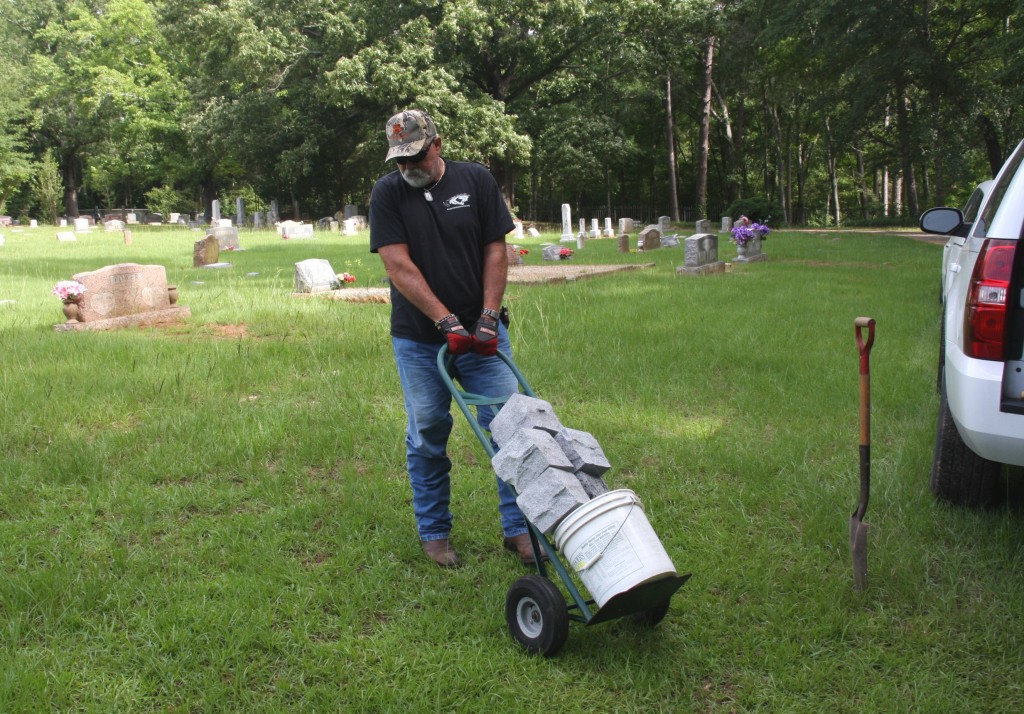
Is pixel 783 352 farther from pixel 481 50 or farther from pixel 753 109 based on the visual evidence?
pixel 753 109

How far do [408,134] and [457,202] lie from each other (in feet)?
1.21

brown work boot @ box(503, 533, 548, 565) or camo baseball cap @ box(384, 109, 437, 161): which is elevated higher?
camo baseball cap @ box(384, 109, 437, 161)

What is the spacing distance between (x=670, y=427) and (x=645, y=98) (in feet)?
130

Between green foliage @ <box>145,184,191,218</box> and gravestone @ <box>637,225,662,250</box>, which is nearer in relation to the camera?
gravestone @ <box>637,225,662,250</box>

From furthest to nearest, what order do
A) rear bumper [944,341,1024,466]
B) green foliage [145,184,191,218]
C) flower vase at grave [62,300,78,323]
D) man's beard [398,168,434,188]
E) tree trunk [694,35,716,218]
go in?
green foliage [145,184,191,218] < tree trunk [694,35,716,218] < flower vase at grave [62,300,78,323] < man's beard [398,168,434,188] < rear bumper [944,341,1024,466]

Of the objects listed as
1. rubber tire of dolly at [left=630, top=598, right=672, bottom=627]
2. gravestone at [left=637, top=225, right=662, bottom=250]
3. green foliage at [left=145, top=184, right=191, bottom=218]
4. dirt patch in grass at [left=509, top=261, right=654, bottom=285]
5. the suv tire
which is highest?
green foliage at [left=145, top=184, right=191, bottom=218]

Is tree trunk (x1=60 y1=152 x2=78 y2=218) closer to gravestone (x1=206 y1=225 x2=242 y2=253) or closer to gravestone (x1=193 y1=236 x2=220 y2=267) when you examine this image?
gravestone (x1=206 y1=225 x2=242 y2=253)

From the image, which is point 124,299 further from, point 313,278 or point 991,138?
point 991,138

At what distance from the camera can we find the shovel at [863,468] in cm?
301

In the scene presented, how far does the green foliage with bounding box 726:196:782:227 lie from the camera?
3209 cm

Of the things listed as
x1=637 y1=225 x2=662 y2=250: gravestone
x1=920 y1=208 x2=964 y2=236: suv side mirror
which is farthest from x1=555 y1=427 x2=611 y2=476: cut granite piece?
x1=637 y1=225 x2=662 y2=250: gravestone

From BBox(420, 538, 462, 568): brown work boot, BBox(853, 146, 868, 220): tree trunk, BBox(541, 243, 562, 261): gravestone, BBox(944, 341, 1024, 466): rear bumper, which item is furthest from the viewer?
BBox(853, 146, 868, 220): tree trunk

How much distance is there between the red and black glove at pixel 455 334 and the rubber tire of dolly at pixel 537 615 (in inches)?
36.1

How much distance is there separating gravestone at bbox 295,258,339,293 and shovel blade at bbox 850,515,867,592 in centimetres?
967
